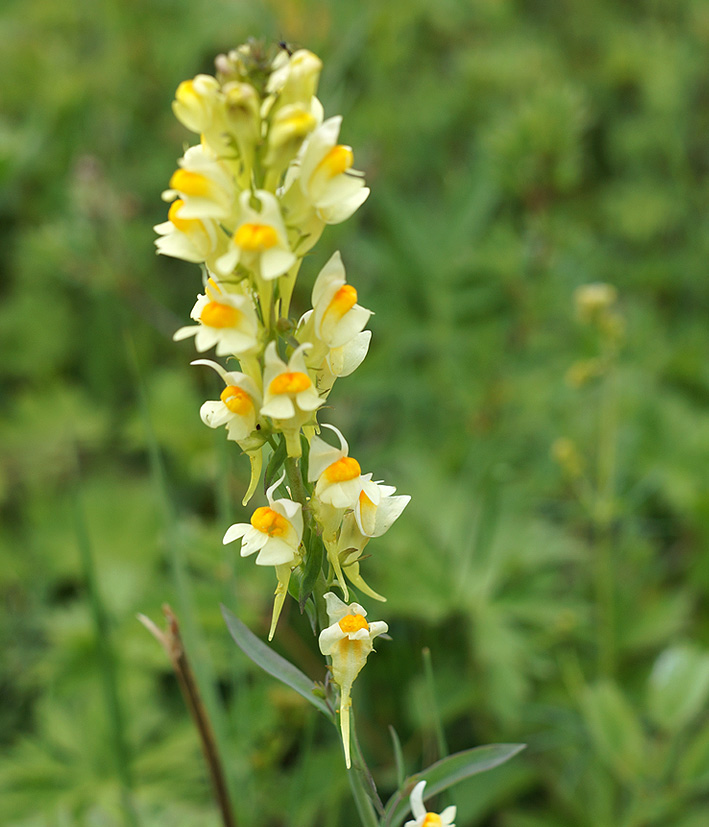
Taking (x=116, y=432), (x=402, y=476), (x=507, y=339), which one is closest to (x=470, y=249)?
(x=507, y=339)

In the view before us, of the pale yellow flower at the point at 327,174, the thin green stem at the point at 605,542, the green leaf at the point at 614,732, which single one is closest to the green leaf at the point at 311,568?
the pale yellow flower at the point at 327,174

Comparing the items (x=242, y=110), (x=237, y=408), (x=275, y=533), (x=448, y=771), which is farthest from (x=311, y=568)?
(x=242, y=110)

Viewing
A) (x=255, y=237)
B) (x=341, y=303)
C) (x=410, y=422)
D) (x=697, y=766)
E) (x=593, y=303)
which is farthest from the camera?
(x=410, y=422)

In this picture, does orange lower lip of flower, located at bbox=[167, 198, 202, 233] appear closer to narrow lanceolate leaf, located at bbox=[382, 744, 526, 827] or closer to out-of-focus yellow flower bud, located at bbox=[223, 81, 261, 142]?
out-of-focus yellow flower bud, located at bbox=[223, 81, 261, 142]

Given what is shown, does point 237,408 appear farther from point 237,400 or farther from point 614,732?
point 614,732

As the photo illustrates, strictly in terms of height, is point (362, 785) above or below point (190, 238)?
below

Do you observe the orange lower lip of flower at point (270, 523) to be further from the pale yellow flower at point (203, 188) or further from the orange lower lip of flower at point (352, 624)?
the pale yellow flower at point (203, 188)

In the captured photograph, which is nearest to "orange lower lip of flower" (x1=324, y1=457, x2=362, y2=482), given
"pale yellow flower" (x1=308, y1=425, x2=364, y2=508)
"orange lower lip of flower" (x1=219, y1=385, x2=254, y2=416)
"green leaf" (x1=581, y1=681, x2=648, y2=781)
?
"pale yellow flower" (x1=308, y1=425, x2=364, y2=508)

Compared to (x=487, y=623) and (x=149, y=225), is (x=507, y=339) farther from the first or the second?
(x=149, y=225)
